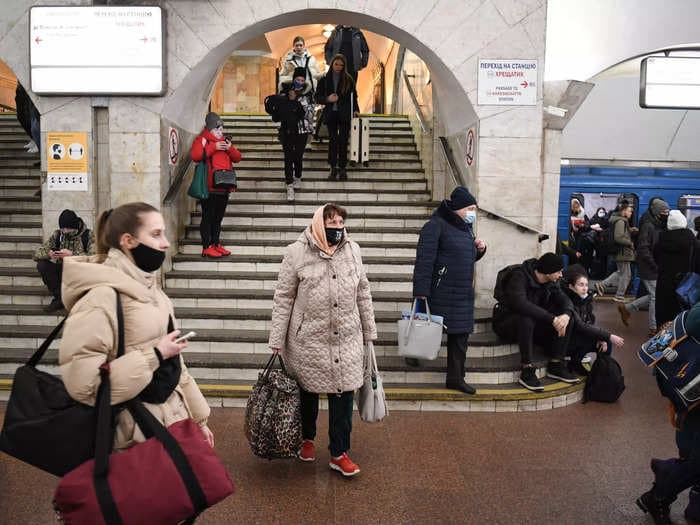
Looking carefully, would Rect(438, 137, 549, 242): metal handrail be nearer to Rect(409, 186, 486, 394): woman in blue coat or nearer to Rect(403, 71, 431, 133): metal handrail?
Rect(403, 71, 431, 133): metal handrail

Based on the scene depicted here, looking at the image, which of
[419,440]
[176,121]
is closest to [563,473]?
[419,440]

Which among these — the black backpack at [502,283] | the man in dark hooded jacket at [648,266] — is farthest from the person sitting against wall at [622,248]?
the black backpack at [502,283]

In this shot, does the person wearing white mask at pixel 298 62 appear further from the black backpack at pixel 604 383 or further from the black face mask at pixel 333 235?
the black face mask at pixel 333 235

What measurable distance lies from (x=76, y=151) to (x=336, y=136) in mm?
3779

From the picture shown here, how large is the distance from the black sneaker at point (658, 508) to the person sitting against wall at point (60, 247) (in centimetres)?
560

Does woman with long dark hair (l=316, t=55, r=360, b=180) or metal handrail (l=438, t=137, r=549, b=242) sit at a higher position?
woman with long dark hair (l=316, t=55, r=360, b=180)

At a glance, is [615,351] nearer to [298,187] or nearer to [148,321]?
[298,187]

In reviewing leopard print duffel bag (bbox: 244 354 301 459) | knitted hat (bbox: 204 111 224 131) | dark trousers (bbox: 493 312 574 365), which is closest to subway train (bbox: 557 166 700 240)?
dark trousers (bbox: 493 312 574 365)

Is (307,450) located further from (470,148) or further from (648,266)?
(648,266)

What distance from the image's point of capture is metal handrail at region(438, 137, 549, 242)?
305 inches

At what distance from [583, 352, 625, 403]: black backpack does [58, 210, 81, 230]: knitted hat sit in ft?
17.7

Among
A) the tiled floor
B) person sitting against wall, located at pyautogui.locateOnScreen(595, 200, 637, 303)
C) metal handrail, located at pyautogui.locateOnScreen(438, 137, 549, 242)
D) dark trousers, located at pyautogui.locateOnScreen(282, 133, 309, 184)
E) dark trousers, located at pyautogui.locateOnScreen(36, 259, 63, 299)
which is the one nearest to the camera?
the tiled floor

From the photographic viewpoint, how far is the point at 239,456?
4.77 m

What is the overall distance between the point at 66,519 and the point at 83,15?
21.7 ft
